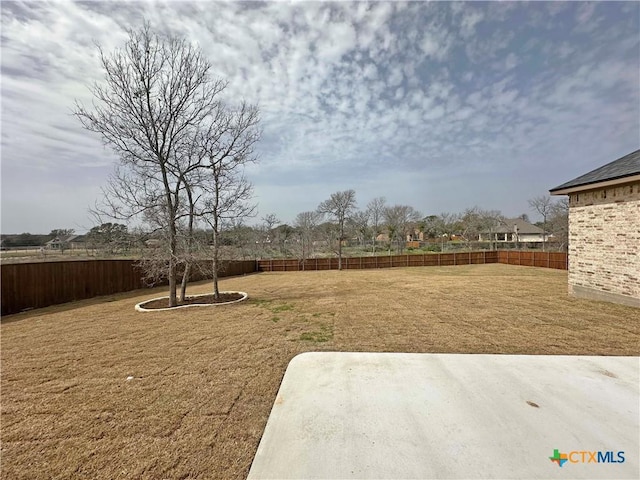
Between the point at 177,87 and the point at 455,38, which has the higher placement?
the point at 455,38

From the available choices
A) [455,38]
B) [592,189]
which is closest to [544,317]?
[592,189]

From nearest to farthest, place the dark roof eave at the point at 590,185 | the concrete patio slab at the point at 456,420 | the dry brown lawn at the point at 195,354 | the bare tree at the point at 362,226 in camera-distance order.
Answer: the concrete patio slab at the point at 456,420 < the dry brown lawn at the point at 195,354 < the dark roof eave at the point at 590,185 < the bare tree at the point at 362,226

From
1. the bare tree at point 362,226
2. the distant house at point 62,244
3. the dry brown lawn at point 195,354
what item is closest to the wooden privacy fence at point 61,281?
the dry brown lawn at point 195,354

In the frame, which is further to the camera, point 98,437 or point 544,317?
point 544,317

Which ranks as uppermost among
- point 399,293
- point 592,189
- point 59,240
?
point 592,189

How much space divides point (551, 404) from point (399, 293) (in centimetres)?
660

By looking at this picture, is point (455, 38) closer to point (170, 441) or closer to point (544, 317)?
point (544, 317)

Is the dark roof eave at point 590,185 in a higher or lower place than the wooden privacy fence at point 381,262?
higher

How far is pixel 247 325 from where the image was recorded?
18.4 feet

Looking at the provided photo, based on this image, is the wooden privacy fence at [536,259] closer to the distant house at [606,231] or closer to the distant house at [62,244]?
the distant house at [606,231]

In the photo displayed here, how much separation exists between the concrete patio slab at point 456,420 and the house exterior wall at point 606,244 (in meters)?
3.98

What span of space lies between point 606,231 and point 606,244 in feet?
1.02

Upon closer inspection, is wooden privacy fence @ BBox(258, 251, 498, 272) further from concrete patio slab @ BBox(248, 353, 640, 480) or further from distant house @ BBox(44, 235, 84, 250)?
concrete patio slab @ BBox(248, 353, 640, 480)

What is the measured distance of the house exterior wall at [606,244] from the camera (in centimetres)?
618
